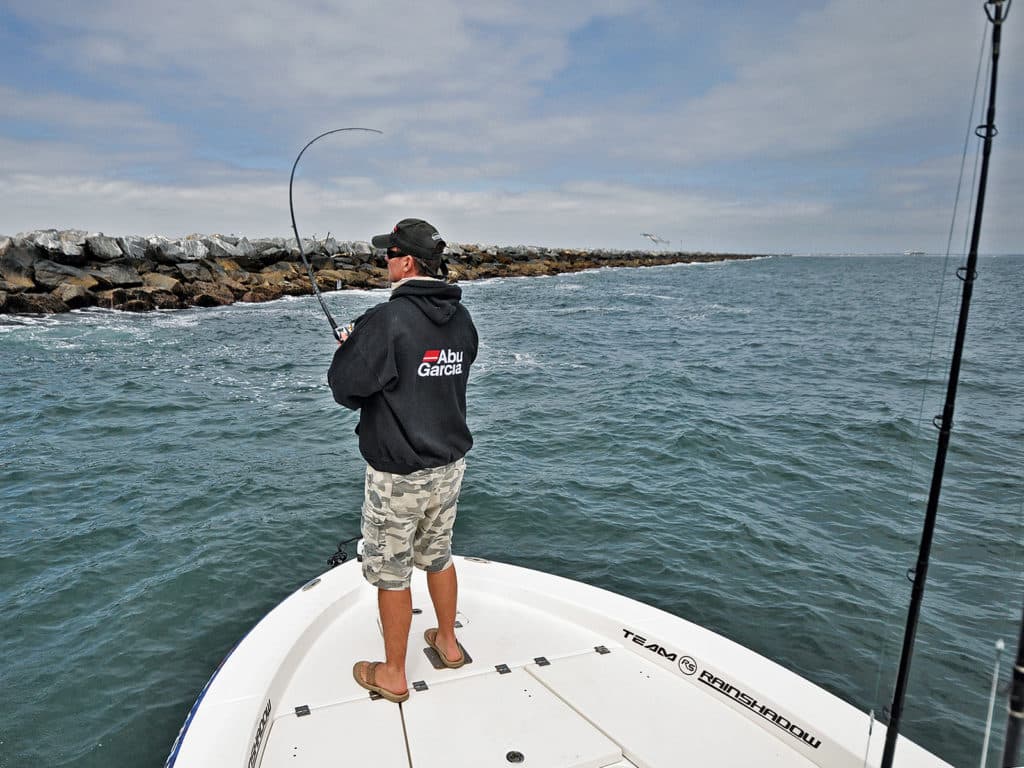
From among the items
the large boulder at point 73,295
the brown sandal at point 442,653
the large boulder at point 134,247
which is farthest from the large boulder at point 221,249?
the brown sandal at point 442,653

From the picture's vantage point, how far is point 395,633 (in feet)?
10.3

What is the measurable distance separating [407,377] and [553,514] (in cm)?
462

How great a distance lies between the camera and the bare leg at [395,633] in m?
3.14

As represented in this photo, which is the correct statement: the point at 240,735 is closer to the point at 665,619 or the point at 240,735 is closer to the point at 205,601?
the point at 665,619

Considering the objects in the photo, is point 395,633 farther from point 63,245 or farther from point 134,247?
point 134,247

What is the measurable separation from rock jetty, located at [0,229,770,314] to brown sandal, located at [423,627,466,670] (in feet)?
94.5

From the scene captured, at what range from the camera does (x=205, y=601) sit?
5.45 m

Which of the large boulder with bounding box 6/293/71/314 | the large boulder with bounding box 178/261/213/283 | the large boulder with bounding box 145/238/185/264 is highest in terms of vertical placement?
the large boulder with bounding box 145/238/185/264

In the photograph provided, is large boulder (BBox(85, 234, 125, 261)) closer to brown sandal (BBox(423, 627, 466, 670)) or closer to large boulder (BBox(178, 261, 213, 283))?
large boulder (BBox(178, 261, 213, 283))

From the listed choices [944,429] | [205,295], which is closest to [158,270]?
[205,295]

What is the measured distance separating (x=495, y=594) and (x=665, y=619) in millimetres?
1032

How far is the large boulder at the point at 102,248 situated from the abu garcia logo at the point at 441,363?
33.8 meters

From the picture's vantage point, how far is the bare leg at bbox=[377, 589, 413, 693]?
314 centimetres

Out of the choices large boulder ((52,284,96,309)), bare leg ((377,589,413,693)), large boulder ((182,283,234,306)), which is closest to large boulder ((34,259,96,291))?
large boulder ((52,284,96,309))
